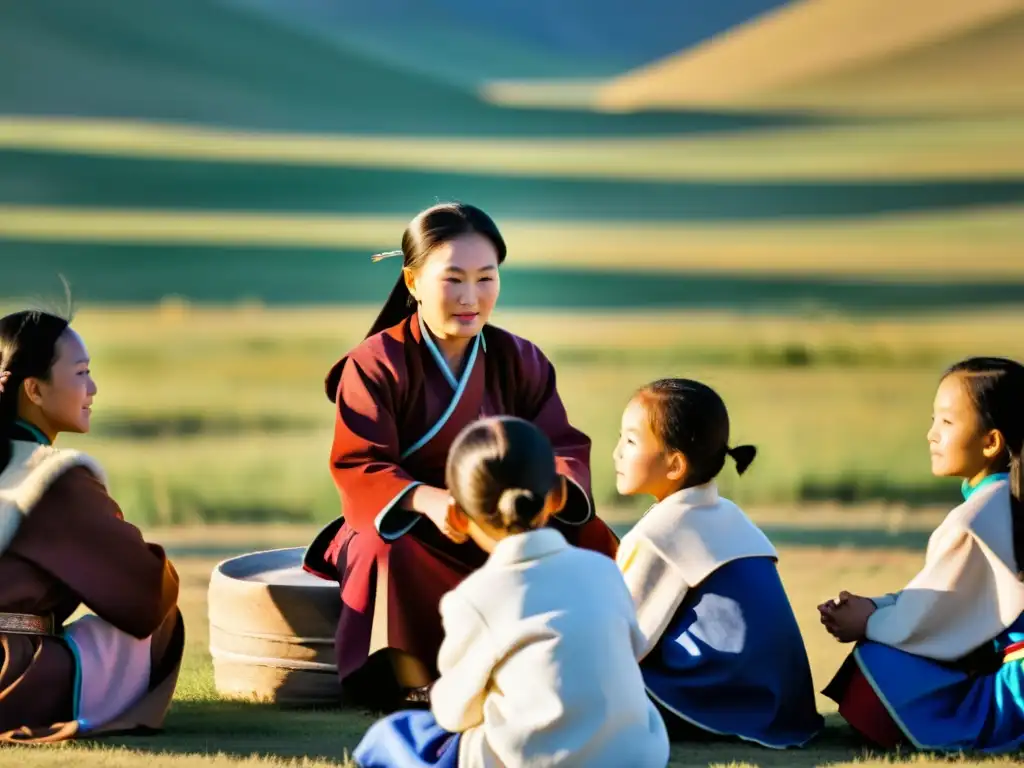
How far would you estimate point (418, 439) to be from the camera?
3.51 meters

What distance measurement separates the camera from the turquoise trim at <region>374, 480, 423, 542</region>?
325 cm

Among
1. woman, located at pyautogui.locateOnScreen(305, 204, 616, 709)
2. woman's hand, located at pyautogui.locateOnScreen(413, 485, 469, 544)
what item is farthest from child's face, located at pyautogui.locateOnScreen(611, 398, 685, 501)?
woman's hand, located at pyautogui.locateOnScreen(413, 485, 469, 544)

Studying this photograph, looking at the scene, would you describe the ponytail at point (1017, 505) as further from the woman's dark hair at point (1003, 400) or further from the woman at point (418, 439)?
the woman at point (418, 439)

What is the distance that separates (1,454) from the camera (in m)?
3.13

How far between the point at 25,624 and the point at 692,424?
136 cm

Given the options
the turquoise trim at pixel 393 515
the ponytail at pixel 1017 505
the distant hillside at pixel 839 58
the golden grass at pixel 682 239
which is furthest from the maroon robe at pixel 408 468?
the distant hillside at pixel 839 58

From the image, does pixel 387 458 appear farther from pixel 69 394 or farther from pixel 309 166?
pixel 309 166

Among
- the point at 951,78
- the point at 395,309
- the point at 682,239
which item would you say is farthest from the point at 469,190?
the point at 395,309

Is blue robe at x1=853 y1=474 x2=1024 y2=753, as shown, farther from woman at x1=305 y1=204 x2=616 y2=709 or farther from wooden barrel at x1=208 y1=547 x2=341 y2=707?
wooden barrel at x1=208 y1=547 x2=341 y2=707

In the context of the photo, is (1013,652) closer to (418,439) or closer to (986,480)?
(986,480)

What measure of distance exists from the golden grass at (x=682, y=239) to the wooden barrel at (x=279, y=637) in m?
15.6

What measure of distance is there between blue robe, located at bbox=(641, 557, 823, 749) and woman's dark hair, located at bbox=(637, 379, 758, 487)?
0.69 ft

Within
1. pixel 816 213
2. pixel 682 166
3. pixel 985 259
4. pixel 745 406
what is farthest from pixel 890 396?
pixel 682 166

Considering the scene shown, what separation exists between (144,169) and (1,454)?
22401 millimetres
